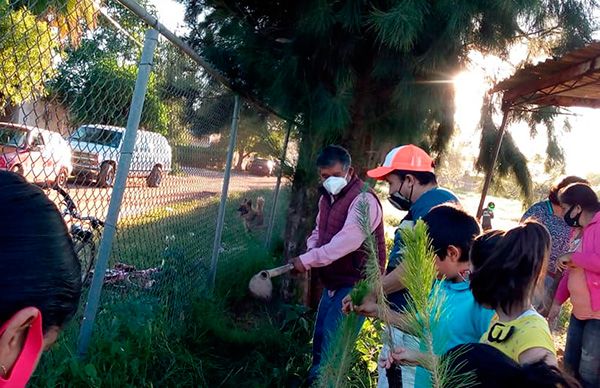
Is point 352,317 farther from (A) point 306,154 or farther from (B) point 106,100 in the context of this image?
(A) point 306,154

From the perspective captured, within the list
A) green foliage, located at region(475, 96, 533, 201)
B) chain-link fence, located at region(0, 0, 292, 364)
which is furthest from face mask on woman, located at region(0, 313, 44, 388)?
green foliage, located at region(475, 96, 533, 201)

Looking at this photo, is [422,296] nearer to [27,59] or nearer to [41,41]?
[27,59]

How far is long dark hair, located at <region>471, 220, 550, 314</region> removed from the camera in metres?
1.65

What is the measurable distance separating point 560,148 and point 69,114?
25.4ft

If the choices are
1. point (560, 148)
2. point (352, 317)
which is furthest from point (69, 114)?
point (560, 148)

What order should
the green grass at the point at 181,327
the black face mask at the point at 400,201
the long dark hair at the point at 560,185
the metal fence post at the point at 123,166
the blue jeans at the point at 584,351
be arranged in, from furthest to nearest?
1. the long dark hair at the point at 560,185
2. the blue jeans at the point at 584,351
3. the black face mask at the point at 400,201
4. the green grass at the point at 181,327
5. the metal fence post at the point at 123,166

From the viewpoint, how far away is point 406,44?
326 cm

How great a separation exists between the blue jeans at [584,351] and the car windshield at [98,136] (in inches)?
124

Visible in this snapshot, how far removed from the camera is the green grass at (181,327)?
2.47 metres

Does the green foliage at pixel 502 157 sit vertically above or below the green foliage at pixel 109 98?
above

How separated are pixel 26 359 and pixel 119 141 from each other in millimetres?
1682

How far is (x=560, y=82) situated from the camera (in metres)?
6.62

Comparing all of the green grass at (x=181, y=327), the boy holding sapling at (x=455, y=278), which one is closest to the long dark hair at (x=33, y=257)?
the boy holding sapling at (x=455, y=278)

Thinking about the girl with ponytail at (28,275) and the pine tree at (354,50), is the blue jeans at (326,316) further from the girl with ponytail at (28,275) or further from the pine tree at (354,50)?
the girl with ponytail at (28,275)
